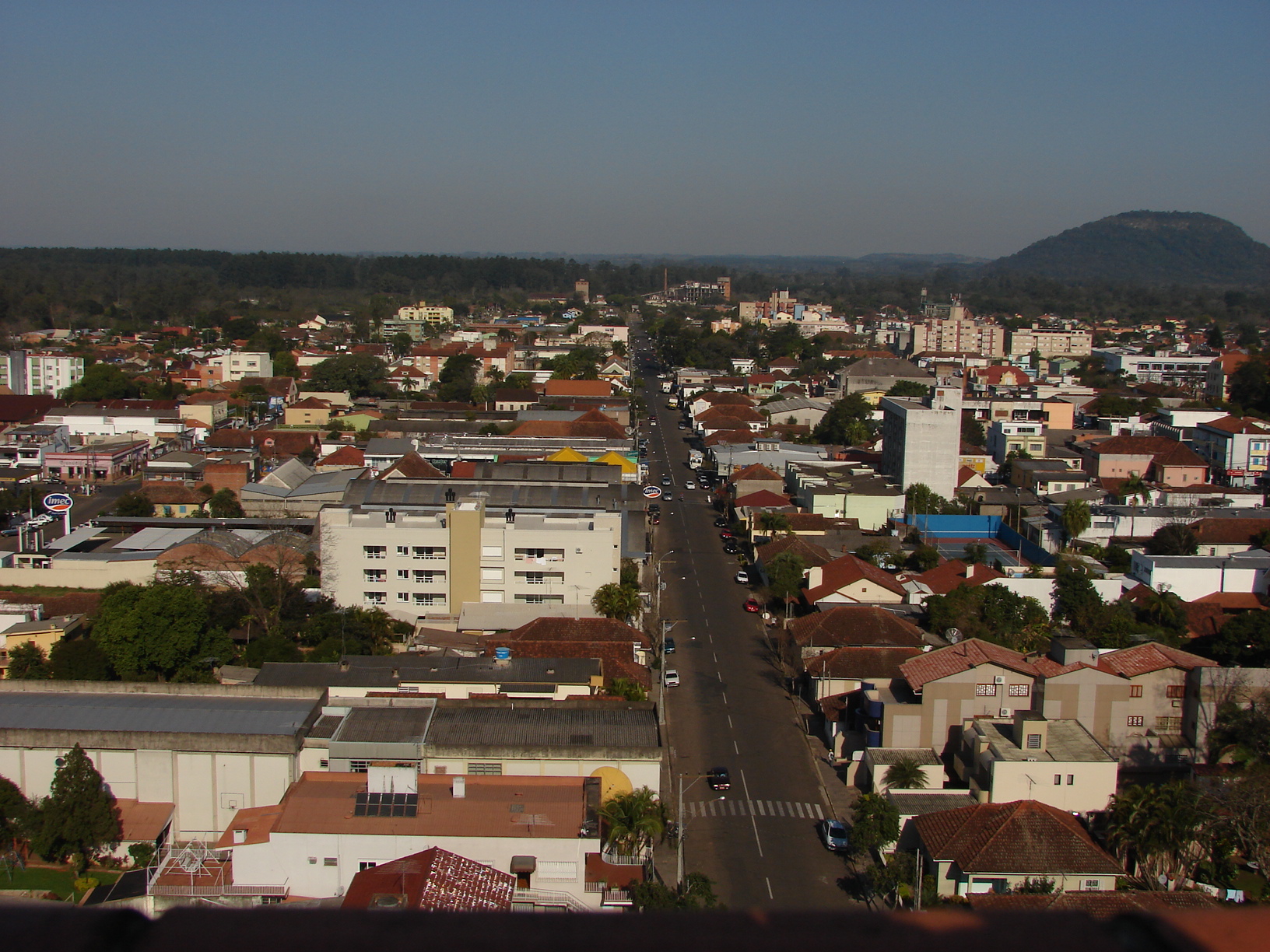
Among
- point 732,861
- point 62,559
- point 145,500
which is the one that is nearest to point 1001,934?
point 732,861

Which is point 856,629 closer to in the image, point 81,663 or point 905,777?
point 905,777

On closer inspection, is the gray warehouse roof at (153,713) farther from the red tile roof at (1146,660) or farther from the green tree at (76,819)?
the red tile roof at (1146,660)

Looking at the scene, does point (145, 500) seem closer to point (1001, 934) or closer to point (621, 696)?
point (621, 696)

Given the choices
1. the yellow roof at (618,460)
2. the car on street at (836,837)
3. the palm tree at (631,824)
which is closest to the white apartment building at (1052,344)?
the yellow roof at (618,460)

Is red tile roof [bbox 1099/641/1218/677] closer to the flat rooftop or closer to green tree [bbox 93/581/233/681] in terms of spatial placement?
the flat rooftop

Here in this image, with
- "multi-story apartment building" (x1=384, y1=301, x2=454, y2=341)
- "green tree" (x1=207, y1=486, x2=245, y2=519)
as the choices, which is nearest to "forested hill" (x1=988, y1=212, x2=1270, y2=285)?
"multi-story apartment building" (x1=384, y1=301, x2=454, y2=341)

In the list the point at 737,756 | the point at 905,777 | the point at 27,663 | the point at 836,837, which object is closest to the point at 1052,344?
the point at 737,756
